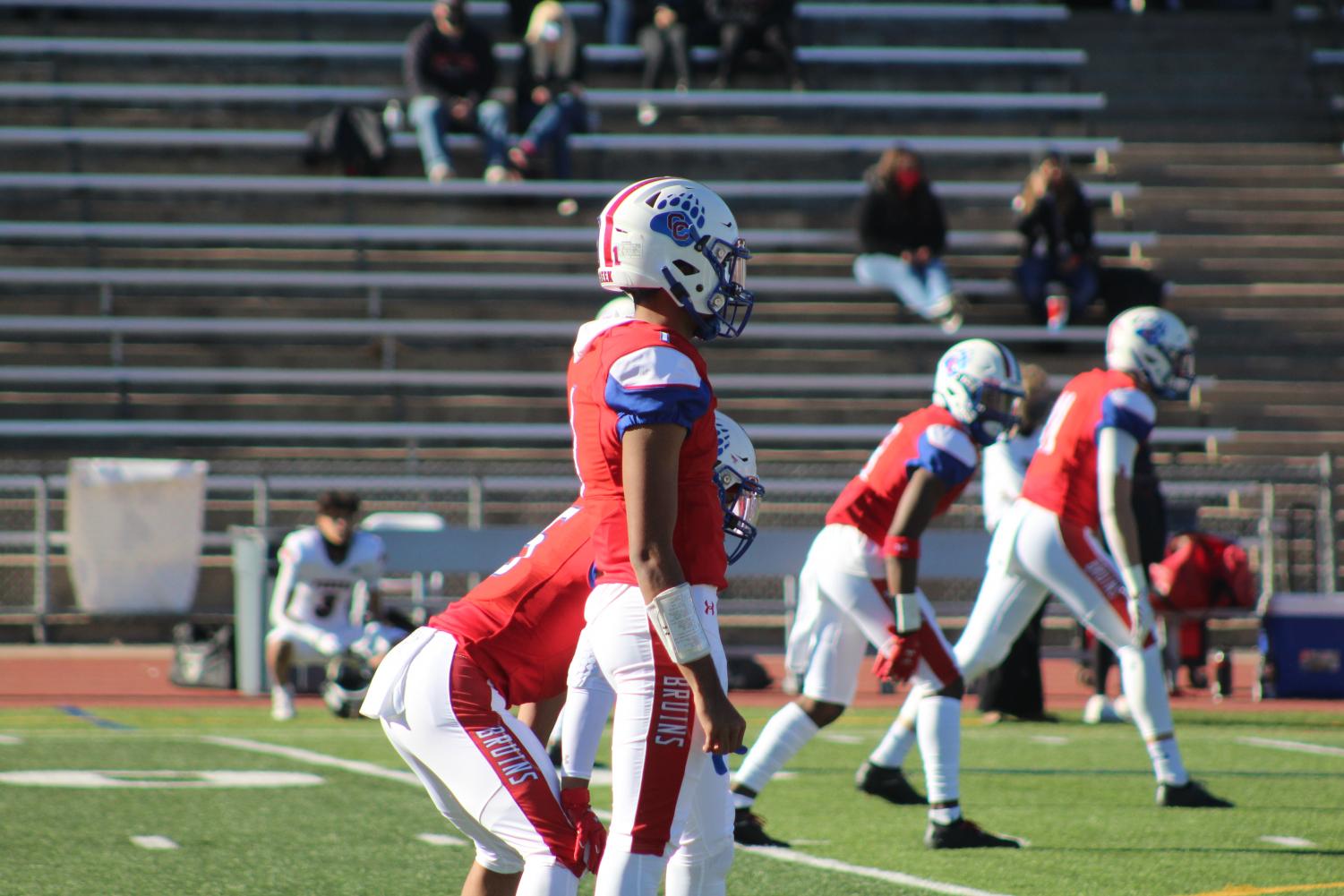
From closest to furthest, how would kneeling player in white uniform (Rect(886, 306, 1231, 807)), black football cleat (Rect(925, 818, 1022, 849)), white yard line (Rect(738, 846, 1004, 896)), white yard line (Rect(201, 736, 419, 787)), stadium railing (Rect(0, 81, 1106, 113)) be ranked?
1. white yard line (Rect(738, 846, 1004, 896))
2. black football cleat (Rect(925, 818, 1022, 849))
3. kneeling player in white uniform (Rect(886, 306, 1231, 807))
4. white yard line (Rect(201, 736, 419, 787))
5. stadium railing (Rect(0, 81, 1106, 113))

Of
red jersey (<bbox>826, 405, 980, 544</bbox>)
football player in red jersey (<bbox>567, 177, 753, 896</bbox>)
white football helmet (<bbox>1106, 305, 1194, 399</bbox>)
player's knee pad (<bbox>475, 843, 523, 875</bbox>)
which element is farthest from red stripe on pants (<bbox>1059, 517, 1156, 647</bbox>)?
player's knee pad (<bbox>475, 843, 523, 875</bbox>)

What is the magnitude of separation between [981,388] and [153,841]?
11.0 feet

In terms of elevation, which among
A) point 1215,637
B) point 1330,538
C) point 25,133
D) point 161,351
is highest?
point 25,133

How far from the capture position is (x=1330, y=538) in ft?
45.3

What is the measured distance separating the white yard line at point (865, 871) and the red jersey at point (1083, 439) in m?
2.09

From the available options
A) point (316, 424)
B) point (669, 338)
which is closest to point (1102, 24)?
point (316, 424)

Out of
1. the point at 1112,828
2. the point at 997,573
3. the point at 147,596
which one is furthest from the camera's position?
the point at 147,596

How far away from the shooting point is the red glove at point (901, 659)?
6.47 metres

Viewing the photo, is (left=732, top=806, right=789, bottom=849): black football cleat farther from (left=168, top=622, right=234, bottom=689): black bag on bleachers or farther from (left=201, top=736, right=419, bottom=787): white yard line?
(left=168, top=622, right=234, bottom=689): black bag on bleachers

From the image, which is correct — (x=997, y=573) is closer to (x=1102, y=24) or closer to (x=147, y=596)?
(x=147, y=596)

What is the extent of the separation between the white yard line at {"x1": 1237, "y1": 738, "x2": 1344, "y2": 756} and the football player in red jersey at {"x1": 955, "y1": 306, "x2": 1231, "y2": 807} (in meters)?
2.22

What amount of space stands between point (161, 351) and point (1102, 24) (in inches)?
448

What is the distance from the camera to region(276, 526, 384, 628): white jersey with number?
11.1 m

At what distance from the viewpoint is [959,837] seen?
20.8 ft
